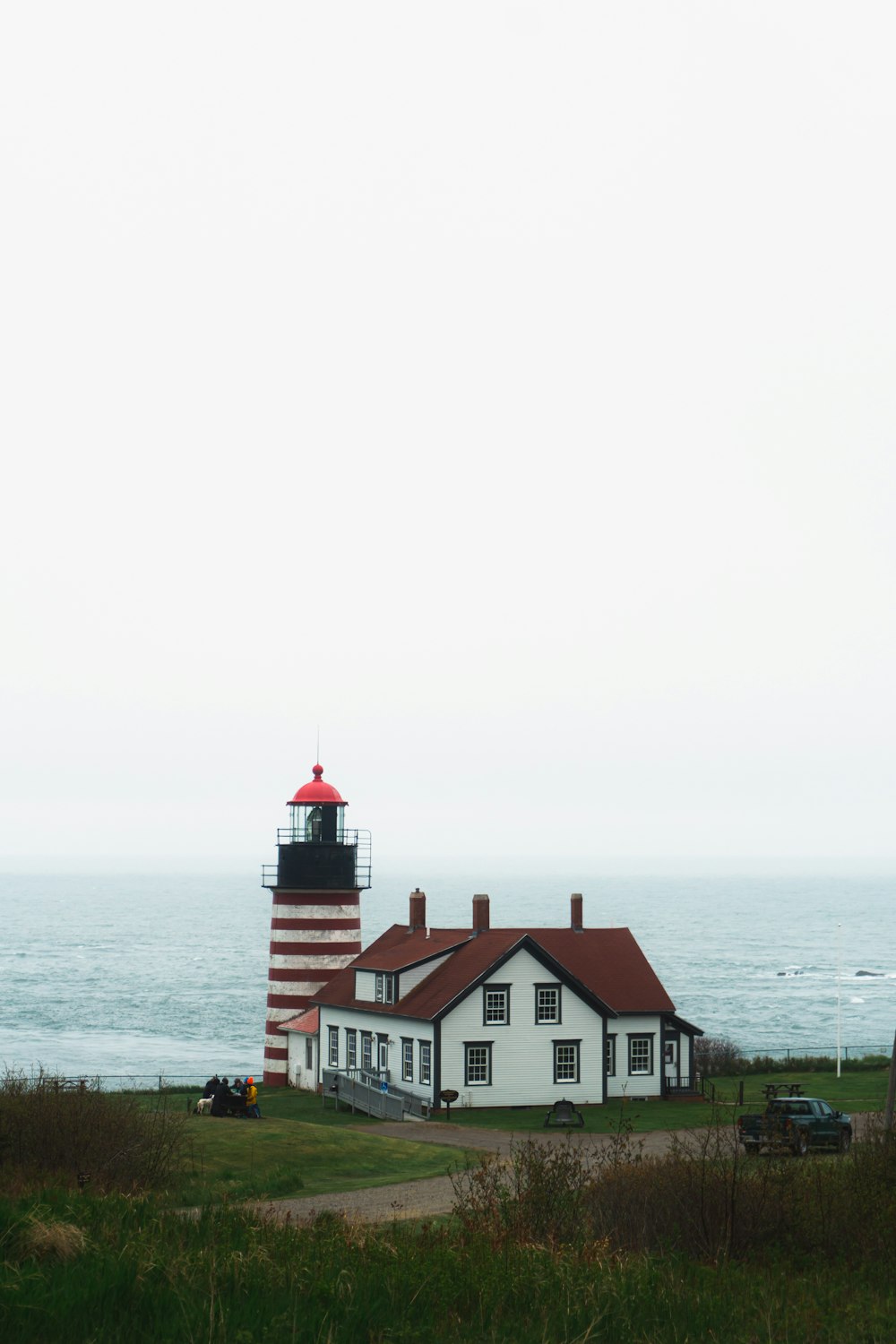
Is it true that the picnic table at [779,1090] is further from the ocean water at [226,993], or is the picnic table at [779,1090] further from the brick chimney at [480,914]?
the ocean water at [226,993]

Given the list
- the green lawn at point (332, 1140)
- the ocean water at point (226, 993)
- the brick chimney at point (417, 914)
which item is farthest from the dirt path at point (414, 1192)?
the ocean water at point (226, 993)

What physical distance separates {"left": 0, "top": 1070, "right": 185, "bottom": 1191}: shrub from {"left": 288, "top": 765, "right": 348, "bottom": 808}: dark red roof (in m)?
30.4

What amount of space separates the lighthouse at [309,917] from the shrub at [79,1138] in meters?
28.0

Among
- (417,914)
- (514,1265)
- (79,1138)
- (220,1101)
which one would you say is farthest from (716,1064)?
(514,1265)

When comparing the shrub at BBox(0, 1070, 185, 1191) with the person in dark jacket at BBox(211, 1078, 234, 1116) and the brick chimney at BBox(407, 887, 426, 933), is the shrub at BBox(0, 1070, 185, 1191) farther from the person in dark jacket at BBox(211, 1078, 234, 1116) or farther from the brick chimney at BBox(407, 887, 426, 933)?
the brick chimney at BBox(407, 887, 426, 933)

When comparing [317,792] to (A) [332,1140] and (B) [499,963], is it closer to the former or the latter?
(B) [499,963]

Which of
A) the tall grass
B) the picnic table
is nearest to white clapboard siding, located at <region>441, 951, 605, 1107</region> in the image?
the picnic table

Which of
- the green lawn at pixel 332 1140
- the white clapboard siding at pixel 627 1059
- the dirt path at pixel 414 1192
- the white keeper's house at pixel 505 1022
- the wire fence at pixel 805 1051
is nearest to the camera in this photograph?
the dirt path at pixel 414 1192

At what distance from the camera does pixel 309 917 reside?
53969 millimetres

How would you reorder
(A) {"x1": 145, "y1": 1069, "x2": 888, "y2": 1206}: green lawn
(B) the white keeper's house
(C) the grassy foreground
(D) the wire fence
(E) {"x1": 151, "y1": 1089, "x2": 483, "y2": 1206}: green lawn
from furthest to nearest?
(D) the wire fence → (B) the white keeper's house → (A) {"x1": 145, "y1": 1069, "x2": 888, "y2": 1206}: green lawn → (E) {"x1": 151, "y1": 1089, "x2": 483, "y2": 1206}: green lawn → (C) the grassy foreground

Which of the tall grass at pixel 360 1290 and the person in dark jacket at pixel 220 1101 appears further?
the person in dark jacket at pixel 220 1101

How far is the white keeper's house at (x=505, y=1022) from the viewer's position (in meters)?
45.8

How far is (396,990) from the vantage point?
48500 mm

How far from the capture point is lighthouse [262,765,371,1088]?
53688 mm
